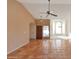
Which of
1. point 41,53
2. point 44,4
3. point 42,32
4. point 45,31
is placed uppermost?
point 44,4

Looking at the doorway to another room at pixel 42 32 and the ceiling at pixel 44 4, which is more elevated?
the ceiling at pixel 44 4

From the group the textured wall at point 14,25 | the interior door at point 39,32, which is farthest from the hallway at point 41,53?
the interior door at point 39,32

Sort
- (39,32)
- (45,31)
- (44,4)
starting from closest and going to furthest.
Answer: (44,4) < (39,32) < (45,31)

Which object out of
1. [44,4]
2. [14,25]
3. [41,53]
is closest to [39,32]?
[44,4]

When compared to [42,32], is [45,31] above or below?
above

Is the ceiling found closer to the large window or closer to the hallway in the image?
the hallway

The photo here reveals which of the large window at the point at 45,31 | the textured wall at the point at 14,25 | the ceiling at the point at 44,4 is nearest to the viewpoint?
the textured wall at the point at 14,25

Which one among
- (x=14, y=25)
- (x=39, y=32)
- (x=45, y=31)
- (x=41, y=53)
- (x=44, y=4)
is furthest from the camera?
(x=45, y=31)

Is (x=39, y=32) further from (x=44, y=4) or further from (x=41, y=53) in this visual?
(x=41, y=53)

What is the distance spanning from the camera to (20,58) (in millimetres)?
5859

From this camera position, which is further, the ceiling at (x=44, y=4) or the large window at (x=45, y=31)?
the large window at (x=45, y=31)

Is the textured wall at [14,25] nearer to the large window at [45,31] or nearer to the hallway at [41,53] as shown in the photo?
the hallway at [41,53]

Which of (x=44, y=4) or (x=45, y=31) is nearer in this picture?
(x=44, y=4)
